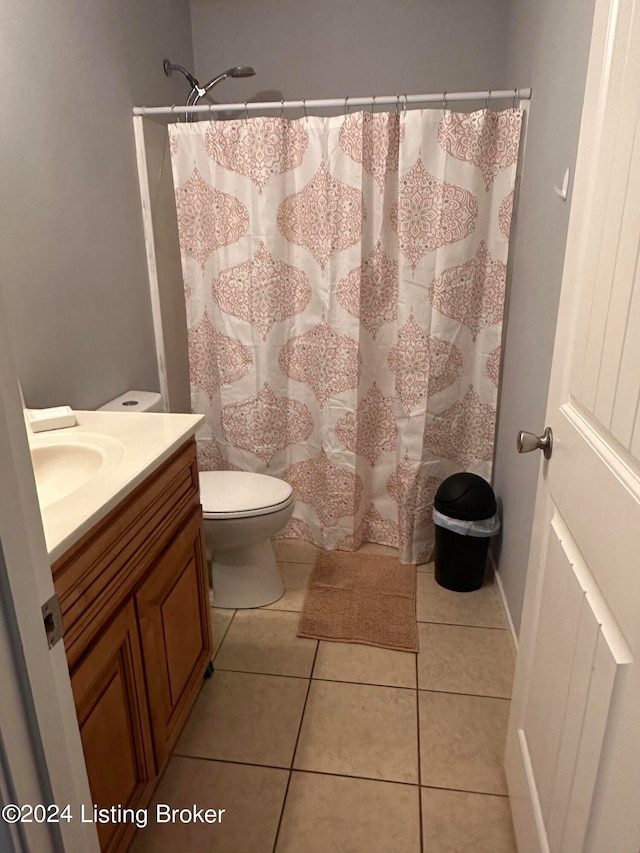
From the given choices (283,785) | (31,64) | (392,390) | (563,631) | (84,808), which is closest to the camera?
(84,808)

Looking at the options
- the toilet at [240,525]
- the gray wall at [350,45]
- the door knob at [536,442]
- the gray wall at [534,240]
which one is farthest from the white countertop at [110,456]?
the gray wall at [350,45]

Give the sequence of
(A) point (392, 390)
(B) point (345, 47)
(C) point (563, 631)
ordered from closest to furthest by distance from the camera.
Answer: (C) point (563, 631) → (A) point (392, 390) → (B) point (345, 47)

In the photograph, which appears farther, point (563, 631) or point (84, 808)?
point (563, 631)

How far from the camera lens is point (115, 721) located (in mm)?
1119

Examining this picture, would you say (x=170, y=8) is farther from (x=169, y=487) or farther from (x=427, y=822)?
(x=427, y=822)

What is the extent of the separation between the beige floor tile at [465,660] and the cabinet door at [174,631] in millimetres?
705

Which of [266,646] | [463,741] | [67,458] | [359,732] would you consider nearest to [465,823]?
[463,741]

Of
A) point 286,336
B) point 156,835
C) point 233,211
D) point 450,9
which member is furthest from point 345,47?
point 156,835

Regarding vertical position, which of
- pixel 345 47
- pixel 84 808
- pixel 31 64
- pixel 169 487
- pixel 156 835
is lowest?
pixel 156 835

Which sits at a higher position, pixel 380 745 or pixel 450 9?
pixel 450 9

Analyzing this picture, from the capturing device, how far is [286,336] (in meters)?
2.32

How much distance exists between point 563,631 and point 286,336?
1.62m

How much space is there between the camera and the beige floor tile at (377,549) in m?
2.48

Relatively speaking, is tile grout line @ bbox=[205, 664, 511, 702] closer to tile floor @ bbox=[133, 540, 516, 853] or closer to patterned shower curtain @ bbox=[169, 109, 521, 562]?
tile floor @ bbox=[133, 540, 516, 853]
